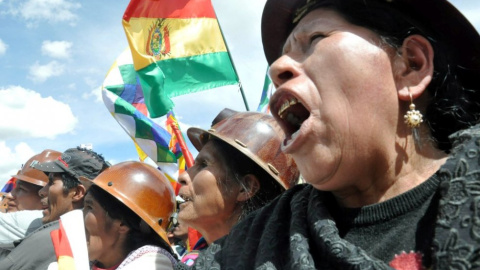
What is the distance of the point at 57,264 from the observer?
8.07 feet

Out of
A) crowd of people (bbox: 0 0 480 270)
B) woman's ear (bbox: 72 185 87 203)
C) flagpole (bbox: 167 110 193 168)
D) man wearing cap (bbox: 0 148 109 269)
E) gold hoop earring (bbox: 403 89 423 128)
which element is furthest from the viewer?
flagpole (bbox: 167 110 193 168)

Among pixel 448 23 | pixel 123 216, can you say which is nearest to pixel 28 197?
pixel 123 216

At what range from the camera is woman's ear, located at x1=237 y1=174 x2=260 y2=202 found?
10.4 ft

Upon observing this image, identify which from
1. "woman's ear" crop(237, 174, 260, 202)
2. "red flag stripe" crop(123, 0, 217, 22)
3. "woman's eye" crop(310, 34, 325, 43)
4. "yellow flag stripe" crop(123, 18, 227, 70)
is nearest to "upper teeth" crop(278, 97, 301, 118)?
"woman's eye" crop(310, 34, 325, 43)

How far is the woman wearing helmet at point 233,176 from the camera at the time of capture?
3.11 m

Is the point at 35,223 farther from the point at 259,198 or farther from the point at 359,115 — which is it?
the point at 359,115

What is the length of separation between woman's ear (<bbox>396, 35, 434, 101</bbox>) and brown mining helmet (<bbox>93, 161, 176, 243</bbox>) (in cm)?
263

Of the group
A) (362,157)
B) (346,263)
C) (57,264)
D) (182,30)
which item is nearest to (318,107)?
(362,157)

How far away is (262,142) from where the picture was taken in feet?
10.3

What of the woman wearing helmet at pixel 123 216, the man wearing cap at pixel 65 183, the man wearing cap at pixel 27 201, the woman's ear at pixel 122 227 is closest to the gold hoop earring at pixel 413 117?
the woman wearing helmet at pixel 123 216

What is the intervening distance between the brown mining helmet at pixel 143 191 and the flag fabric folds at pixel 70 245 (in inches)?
49.3

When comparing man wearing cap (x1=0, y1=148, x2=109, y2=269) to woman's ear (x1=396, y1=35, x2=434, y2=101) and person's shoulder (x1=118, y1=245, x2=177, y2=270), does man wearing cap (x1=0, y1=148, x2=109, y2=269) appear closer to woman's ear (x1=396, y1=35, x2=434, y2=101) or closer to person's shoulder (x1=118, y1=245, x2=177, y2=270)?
person's shoulder (x1=118, y1=245, x2=177, y2=270)

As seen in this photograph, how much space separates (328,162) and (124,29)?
190 inches

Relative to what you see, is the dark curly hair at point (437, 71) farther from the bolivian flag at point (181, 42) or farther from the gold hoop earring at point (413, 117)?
the bolivian flag at point (181, 42)
